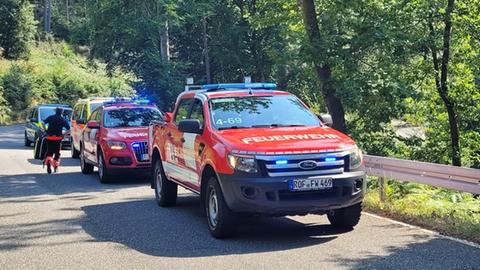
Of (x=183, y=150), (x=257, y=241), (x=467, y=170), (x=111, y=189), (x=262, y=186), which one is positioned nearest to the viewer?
(x=262, y=186)

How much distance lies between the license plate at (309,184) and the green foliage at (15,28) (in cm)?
4946

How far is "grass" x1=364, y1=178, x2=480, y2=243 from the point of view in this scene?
26.1 feet

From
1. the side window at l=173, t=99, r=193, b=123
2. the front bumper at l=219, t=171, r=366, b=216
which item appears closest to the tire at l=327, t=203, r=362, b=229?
the front bumper at l=219, t=171, r=366, b=216

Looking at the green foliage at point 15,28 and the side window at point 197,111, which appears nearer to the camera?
the side window at point 197,111

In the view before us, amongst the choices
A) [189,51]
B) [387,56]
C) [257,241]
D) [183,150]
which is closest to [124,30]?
[189,51]

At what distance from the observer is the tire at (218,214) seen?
7.62 m

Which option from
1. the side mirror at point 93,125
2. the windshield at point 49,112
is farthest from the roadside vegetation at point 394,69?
the windshield at point 49,112

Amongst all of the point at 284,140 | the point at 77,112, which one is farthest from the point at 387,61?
the point at 77,112

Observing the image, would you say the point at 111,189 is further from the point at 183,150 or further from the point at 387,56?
the point at 387,56

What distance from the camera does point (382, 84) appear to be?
15891 mm

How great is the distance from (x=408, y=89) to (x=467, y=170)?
26.8 feet

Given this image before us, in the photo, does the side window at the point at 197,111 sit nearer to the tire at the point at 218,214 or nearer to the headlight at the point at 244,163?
the tire at the point at 218,214

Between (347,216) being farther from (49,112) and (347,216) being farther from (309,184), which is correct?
(49,112)

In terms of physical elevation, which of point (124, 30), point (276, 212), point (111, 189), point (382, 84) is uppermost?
point (124, 30)
